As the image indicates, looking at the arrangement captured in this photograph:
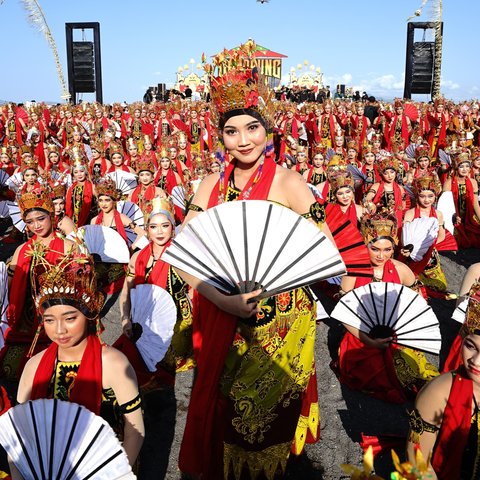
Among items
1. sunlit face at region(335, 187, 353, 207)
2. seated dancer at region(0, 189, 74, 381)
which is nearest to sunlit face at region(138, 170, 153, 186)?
sunlit face at region(335, 187, 353, 207)

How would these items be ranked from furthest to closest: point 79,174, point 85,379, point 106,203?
point 79,174 → point 106,203 → point 85,379

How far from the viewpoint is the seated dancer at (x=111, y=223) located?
21.1 ft

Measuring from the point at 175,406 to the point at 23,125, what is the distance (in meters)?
15.0

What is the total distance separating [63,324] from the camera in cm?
245

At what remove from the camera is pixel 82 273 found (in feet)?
8.23

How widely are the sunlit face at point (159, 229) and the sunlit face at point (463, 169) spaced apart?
18.1 feet

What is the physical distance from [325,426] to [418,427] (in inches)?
63.3

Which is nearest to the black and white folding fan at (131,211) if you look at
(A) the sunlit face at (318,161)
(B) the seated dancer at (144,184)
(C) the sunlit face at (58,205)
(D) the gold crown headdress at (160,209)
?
(B) the seated dancer at (144,184)

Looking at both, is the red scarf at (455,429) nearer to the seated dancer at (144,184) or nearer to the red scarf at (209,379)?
the red scarf at (209,379)

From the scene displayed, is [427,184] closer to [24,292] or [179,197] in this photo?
[179,197]

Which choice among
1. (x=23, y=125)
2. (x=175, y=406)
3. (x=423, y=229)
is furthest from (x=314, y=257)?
(x=23, y=125)

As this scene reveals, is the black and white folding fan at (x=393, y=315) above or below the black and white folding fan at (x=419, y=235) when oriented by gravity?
below

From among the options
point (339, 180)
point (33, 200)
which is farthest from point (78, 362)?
point (339, 180)

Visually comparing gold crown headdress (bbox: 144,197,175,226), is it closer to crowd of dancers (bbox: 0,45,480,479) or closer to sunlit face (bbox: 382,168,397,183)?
crowd of dancers (bbox: 0,45,480,479)
